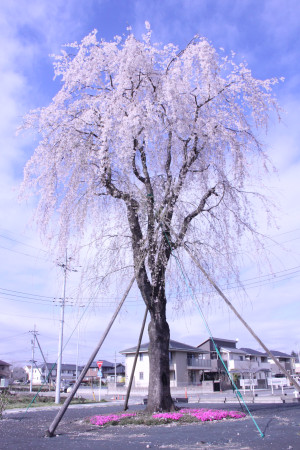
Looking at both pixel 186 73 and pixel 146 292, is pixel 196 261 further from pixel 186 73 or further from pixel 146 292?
pixel 186 73

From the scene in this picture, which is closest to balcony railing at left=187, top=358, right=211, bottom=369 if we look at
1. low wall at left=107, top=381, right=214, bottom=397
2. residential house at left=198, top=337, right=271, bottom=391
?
residential house at left=198, top=337, right=271, bottom=391

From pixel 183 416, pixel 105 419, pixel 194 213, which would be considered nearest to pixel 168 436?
pixel 183 416

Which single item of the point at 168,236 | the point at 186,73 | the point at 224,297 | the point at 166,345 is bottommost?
the point at 166,345

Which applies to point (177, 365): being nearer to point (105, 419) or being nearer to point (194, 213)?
point (105, 419)

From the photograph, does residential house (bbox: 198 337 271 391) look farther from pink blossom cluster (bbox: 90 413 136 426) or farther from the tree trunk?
pink blossom cluster (bbox: 90 413 136 426)

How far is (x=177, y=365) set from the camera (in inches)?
1740

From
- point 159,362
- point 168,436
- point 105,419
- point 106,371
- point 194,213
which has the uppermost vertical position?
point 194,213

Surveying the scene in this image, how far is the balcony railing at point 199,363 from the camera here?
4646 cm

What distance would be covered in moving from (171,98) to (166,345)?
6.98 meters

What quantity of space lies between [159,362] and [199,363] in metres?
39.0

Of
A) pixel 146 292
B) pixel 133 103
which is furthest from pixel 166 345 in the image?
pixel 133 103

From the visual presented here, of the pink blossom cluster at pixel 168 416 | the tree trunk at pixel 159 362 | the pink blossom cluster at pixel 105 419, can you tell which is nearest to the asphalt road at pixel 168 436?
the pink blossom cluster at pixel 105 419

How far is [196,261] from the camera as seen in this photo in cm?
1041

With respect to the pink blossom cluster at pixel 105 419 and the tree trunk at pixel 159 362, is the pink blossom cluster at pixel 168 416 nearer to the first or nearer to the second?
the tree trunk at pixel 159 362
